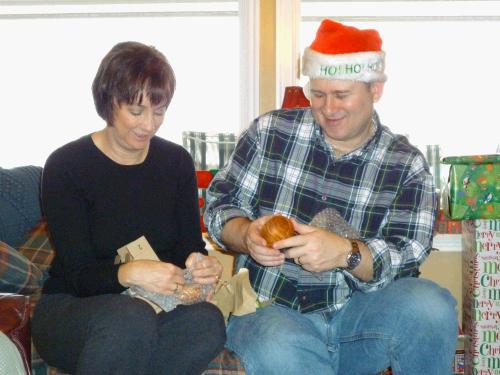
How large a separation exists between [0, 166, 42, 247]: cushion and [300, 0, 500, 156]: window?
130 centimetres

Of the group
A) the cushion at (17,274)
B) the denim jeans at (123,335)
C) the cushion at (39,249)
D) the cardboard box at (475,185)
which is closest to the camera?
the denim jeans at (123,335)

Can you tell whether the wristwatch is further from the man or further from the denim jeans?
the denim jeans

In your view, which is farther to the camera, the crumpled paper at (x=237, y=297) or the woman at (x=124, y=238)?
the crumpled paper at (x=237, y=297)

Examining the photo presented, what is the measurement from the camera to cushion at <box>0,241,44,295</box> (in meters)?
1.89

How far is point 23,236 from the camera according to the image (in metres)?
2.19

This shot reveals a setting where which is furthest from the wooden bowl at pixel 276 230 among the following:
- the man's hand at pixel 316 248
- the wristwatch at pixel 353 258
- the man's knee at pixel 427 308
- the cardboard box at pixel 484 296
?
the cardboard box at pixel 484 296

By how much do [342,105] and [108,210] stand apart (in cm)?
66

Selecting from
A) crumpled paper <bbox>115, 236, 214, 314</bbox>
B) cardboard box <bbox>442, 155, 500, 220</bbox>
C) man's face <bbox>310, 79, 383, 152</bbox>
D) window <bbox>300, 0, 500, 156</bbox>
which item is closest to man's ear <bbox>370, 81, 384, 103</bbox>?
man's face <bbox>310, 79, 383, 152</bbox>

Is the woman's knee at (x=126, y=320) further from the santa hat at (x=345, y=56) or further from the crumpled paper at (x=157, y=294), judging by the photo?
the santa hat at (x=345, y=56)

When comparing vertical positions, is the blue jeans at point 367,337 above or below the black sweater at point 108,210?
below


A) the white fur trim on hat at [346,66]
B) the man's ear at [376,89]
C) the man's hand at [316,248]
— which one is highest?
the white fur trim on hat at [346,66]

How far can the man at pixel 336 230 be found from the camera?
1.58 metres

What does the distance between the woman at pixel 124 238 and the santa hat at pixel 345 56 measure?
39cm

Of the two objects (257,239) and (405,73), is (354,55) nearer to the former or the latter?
(257,239)
